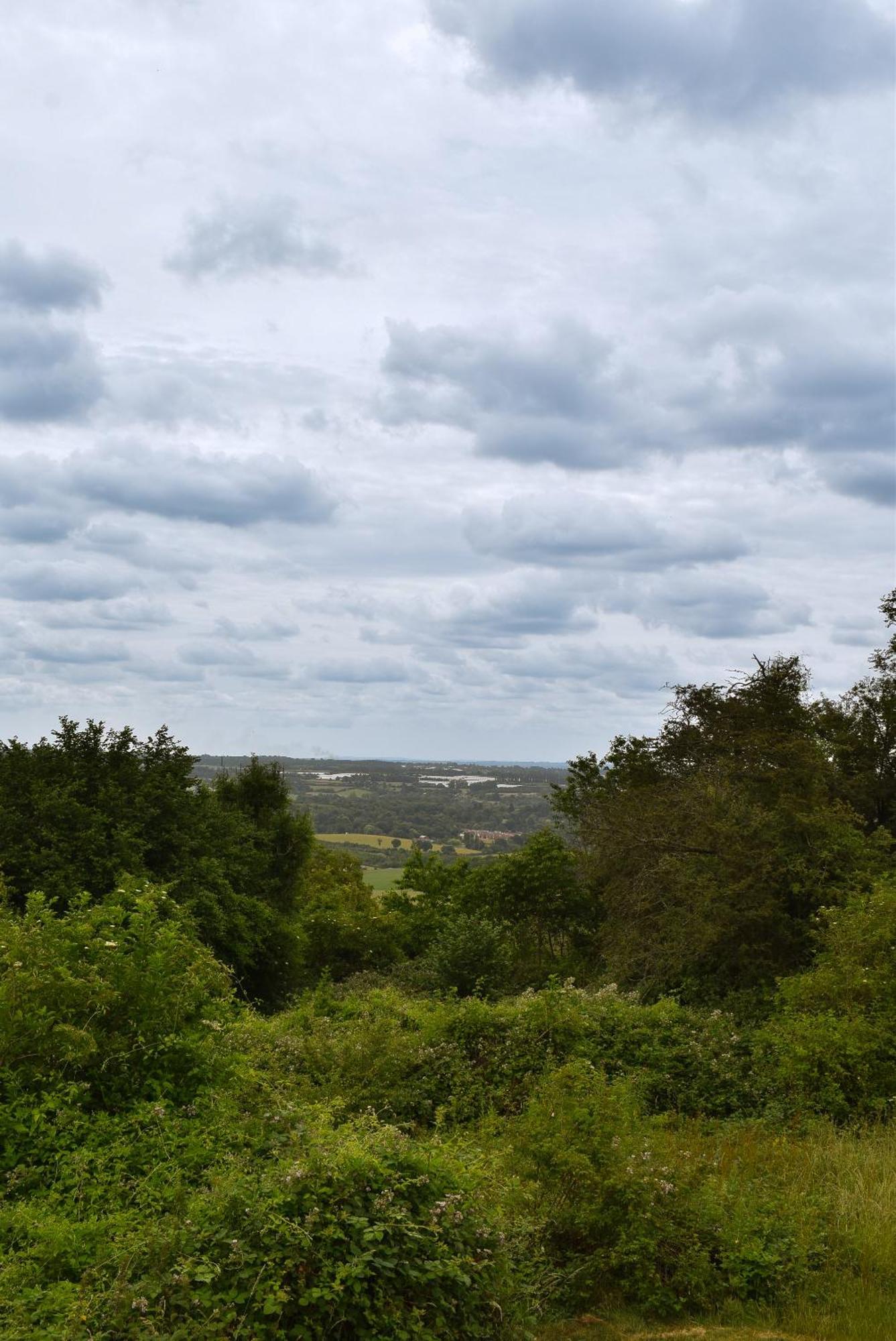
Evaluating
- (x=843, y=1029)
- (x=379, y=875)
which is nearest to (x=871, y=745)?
(x=843, y=1029)

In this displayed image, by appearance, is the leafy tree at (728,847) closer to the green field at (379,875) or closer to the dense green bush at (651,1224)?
the dense green bush at (651,1224)

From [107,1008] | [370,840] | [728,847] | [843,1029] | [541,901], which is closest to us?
[107,1008]

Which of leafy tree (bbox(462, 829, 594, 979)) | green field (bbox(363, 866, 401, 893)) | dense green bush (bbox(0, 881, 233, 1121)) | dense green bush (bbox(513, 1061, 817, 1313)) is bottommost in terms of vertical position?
green field (bbox(363, 866, 401, 893))

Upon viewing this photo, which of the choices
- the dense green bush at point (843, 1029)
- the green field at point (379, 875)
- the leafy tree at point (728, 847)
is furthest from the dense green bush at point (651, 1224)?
the green field at point (379, 875)

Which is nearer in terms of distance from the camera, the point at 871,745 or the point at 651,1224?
the point at 651,1224

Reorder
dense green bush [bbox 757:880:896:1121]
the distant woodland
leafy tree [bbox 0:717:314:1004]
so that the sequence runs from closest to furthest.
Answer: the distant woodland
dense green bush [bbox 757:880:896:1121]
leafy tree [bbox 0:717:314:1004]

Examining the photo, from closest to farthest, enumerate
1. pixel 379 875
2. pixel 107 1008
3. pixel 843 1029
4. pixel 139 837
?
pixel 107 1008
pixel 843 1029
pixel 139 837
pixel 379 875

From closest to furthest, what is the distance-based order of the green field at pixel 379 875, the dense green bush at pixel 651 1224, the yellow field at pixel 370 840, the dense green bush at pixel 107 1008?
the dense green bush at pixel 651 1224
the dense green bush at pixel 107 1008
the green field at pixel 379 875
the yellow field at pixel 370 840

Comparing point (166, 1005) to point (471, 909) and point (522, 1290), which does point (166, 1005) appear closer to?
point (522, 1290)

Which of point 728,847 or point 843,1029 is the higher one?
point 728,847

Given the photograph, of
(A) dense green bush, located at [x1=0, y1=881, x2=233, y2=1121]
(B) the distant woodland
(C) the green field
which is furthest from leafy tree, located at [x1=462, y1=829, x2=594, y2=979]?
Result: (A) dense green bush, located at [x1=0, y1=881, x2=233, y2=1121]

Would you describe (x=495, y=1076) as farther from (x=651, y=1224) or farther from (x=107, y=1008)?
(x=107, y=1008)

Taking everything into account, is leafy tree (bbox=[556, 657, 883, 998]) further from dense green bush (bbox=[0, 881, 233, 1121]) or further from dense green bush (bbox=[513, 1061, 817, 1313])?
dense green bush (bbox=[0, 881, 233, 1121])

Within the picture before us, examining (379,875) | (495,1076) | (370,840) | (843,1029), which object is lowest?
(379,875)
